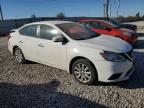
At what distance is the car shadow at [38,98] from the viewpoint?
16.4 feet

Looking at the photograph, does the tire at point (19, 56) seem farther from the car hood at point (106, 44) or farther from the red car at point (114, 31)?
the red car at point (114, 31)

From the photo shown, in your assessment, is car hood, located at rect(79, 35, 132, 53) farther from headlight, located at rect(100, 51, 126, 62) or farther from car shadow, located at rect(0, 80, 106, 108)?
car shadow, located at rect(0, 80, 106, 108)

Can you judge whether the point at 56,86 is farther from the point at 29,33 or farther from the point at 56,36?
the point at 29,33

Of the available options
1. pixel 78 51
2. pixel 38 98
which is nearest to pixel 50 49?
pixel 78 51

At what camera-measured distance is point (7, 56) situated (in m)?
9.74

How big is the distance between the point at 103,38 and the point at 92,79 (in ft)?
4.90

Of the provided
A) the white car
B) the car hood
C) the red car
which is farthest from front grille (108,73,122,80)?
the red car

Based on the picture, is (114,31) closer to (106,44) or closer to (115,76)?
(106,44)

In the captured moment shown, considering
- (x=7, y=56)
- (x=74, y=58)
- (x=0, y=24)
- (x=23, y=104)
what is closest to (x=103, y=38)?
(x=74, y=58)

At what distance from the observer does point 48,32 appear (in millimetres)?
7016

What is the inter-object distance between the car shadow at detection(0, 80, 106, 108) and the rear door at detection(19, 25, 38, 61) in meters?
1.51

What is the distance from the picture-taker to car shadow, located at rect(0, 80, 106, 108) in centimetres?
499

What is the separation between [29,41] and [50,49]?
1.10 meters

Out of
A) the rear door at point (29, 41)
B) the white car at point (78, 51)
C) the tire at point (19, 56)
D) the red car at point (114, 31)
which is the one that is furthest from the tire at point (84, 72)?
the red car at point (114, 31)
